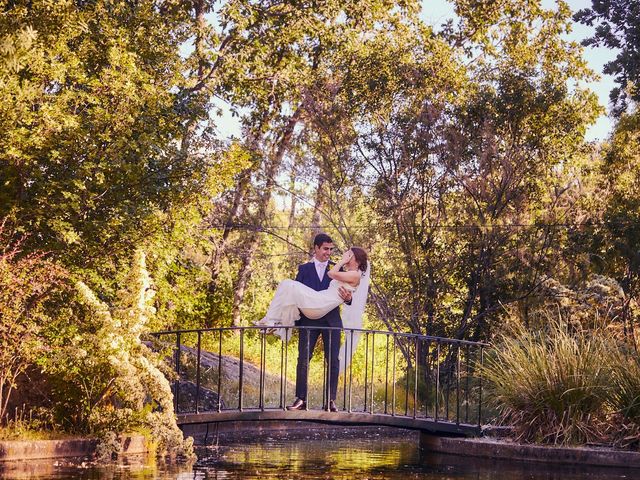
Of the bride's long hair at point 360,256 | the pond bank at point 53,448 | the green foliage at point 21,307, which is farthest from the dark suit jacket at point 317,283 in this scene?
the green foliage at point 21,307

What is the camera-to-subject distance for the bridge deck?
14602mm

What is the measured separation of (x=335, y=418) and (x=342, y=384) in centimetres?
890

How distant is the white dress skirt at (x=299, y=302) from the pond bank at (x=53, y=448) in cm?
238

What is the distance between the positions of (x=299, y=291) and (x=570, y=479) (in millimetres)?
4068

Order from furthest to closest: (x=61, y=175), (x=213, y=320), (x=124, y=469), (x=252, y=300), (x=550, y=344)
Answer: (x=252, y=300)
(x=213, y=320)
(x=550, y=344)
(x=61, y=175)
(x=124, y=469)

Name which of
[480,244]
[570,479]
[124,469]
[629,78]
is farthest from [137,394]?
[629,78]

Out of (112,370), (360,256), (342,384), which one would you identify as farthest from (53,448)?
(342,384)

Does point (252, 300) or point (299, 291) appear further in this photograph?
point (252, 300)

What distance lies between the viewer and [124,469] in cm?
1238

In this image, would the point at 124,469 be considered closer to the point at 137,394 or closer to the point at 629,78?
the point at 137,394

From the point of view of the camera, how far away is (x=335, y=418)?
14883mm

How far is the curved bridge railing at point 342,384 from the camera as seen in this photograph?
14.9 meters

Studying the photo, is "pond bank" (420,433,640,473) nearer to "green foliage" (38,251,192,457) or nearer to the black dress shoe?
the black dress shoe

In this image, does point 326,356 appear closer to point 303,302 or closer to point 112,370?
point 303,302
